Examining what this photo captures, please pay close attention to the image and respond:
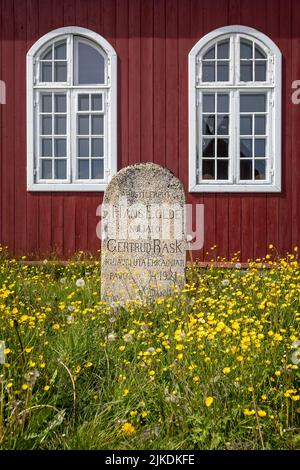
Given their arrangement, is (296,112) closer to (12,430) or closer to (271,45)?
(271,45)

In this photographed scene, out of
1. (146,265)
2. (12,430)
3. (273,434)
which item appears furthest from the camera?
(146,265)

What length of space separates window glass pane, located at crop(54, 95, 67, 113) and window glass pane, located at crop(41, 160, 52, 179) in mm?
828

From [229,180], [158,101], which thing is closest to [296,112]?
[229,180]

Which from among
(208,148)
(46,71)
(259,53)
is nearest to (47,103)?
(46,71)

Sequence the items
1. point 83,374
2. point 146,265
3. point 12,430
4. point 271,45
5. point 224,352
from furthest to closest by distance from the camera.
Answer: point 271,45 < point 146,265 < point 83,374 < point 224,352 < point 12,430

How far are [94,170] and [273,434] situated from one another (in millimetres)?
6499

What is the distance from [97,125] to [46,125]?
32.6 inches

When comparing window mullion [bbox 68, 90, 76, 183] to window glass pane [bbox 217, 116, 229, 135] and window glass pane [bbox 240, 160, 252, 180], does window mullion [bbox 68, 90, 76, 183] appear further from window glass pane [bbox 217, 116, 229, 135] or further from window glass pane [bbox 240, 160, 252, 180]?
window glass pane [bbox 240, 160, 252, 180]

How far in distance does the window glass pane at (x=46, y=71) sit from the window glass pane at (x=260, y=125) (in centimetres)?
334

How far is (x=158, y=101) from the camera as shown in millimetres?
9000

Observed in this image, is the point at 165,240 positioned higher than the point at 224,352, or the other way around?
the point at 165,240

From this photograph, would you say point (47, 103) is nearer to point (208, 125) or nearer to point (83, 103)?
point (83, 103)

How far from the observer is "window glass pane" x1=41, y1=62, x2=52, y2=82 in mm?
9117

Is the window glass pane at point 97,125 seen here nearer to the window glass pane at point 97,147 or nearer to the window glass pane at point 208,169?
the window glass pane at point 97,147
